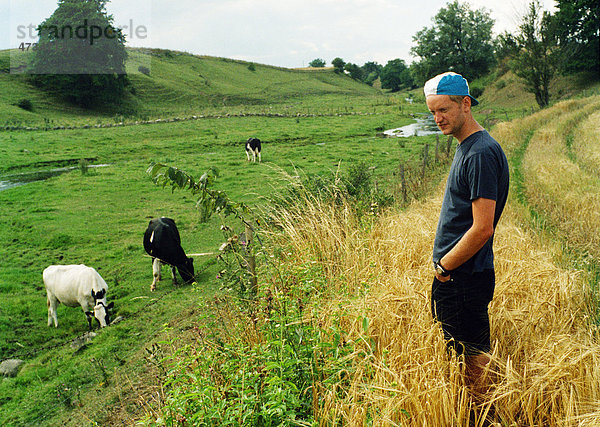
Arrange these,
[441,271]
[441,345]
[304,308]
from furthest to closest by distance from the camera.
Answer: [304,308] → [441,345] → [441,271]

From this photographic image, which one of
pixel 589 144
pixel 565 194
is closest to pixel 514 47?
pixel 589 144

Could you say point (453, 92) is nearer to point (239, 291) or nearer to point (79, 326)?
point (239, 291)

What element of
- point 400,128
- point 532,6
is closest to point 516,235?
point 400,128

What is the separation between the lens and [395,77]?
112500 mm

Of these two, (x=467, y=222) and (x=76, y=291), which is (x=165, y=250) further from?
(x=467, y=222)

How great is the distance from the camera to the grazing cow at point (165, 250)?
877 centimetres

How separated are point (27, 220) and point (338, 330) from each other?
1299cm

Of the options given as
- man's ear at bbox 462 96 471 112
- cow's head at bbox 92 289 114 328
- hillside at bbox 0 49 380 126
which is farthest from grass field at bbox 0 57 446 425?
hillside at bbox 0 49 380 126

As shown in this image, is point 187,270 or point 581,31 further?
point 581,31

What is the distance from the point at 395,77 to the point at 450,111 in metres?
119

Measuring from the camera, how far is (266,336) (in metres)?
3.54

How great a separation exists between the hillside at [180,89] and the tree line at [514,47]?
17.9 m

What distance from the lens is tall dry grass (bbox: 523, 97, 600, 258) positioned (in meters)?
6.32

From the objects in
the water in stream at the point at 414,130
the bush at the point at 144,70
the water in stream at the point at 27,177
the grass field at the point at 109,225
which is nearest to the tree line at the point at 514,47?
the water in stream at the point at 414,130
